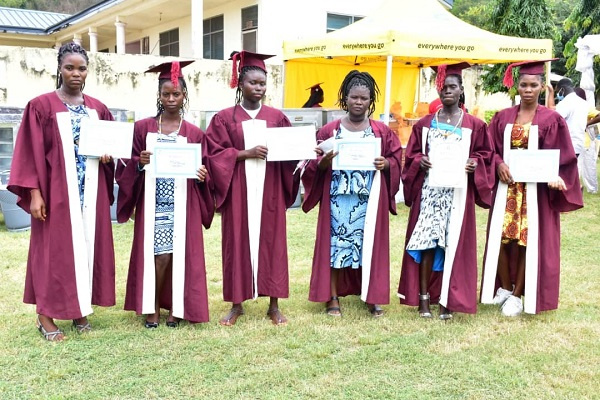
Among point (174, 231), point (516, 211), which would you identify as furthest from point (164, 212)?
point (516, 211)

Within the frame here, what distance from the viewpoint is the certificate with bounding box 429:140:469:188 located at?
4469 mm

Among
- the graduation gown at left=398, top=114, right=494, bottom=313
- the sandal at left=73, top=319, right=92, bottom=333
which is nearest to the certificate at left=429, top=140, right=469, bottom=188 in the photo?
the graduation gown at left=398, top=114, right=494, bottom=313

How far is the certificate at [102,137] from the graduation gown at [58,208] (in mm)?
136

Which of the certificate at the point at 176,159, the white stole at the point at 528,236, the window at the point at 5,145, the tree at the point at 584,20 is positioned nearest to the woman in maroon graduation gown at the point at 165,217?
the certificate at the point at 176,159

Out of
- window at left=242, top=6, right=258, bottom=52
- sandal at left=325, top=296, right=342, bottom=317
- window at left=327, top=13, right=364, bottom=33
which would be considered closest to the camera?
sandal at left=325, top=296, right=342, bottom=317

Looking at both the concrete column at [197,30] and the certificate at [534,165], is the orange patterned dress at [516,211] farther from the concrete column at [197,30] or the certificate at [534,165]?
the concrete column at [197,30]

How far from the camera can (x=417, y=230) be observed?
15.8 ft

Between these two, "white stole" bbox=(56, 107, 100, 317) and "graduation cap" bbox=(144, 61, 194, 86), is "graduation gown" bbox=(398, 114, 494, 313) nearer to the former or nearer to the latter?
"graduation cap" bbox=(144, 61, 194, 86)

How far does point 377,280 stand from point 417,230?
52cm

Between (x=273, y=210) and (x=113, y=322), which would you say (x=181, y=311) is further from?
(x=273, y=210)

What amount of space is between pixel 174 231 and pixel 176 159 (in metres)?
0.58

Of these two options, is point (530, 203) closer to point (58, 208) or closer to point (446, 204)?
point (446, 204)

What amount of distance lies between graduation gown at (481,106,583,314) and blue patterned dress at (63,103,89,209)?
312cm

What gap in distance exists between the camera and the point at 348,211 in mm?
4785
